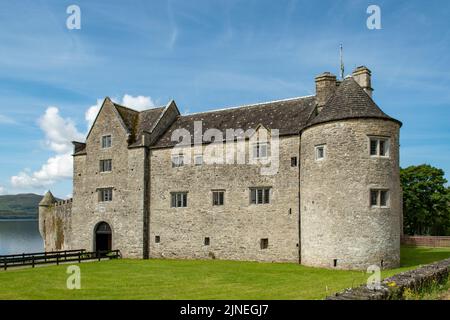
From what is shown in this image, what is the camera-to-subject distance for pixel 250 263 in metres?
29.6

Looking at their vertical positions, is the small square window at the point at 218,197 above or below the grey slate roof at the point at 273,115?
below

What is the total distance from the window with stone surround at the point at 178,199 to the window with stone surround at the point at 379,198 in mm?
14595

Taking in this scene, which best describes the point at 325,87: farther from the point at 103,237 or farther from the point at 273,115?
the point at 103,237

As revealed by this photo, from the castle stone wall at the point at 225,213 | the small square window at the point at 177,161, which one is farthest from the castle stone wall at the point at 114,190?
the small square window at the point at 177,161

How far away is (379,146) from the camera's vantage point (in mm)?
26141

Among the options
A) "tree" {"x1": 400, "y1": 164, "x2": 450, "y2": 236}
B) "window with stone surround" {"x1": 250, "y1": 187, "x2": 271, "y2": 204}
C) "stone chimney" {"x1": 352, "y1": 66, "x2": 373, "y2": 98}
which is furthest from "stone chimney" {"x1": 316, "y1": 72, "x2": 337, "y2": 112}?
"tree" {"x1": 400, "y1": 164, "x2": 450, "y2": 236}

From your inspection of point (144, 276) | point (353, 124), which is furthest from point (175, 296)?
point (353, 124)

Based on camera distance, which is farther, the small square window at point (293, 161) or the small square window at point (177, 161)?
the small square window at point (177, 161)

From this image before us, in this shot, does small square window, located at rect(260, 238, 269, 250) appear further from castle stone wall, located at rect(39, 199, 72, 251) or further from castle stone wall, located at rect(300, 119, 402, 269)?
castle stone wall, located at rect(39, 199, 72, 251)

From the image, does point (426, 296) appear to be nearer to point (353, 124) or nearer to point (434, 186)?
point (353, 124)

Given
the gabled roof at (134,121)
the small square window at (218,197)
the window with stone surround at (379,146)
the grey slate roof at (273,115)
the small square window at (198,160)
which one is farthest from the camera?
the gabled roof at (134,121)

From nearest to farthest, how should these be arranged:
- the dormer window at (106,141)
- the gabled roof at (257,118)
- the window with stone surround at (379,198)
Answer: the window with stone surround at (379,198) → the gabled roof at (257,118) → the dormer window at (106,141)

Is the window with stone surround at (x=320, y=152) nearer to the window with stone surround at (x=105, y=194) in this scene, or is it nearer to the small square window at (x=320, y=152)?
the small square window at (x=320, y=152)

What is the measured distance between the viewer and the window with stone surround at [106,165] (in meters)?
37.7
